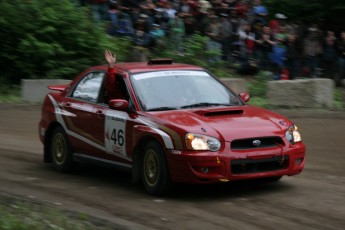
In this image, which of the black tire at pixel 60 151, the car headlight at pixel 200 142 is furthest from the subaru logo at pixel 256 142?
the black tire at pixel 60 151

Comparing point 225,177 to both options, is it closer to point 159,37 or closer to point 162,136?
point 162,136

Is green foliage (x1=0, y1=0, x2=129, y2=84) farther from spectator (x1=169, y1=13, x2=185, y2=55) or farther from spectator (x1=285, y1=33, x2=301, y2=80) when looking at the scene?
spectator (x1=285, y1=33, x2=301, y2=80)

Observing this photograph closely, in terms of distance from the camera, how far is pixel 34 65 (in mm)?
20844

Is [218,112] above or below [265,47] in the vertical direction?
below

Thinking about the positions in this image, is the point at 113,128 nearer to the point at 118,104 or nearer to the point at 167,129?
the point at 118,104

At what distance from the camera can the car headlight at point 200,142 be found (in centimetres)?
852

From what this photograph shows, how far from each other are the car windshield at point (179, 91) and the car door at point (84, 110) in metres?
0.80

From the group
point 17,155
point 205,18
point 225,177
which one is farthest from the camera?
point 205,18

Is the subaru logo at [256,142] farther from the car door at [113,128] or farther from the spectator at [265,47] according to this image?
the spectator at [265,47]

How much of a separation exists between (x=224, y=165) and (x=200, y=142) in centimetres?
36

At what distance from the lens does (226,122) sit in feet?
29.1

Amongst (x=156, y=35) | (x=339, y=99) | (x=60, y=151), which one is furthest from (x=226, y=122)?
(x=156, y=35)

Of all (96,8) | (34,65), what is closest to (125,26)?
(96,8)

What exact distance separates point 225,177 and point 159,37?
522 inches
